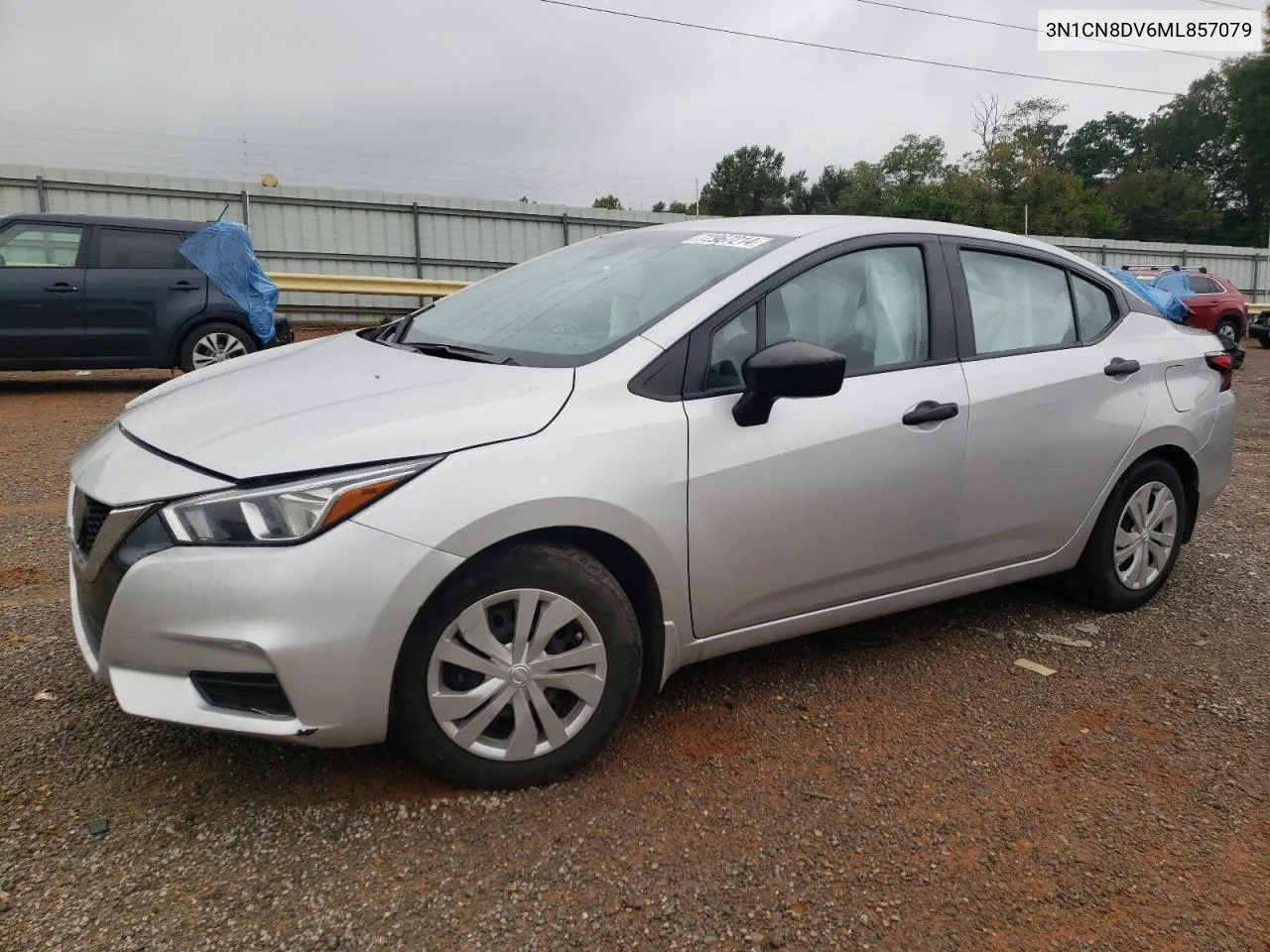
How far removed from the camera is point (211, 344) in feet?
30.4

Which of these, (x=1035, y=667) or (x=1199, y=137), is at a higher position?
(x=1199, y=137)

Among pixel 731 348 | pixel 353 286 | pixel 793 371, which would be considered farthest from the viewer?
pixel 353 286

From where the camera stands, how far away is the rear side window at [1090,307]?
12.7ft

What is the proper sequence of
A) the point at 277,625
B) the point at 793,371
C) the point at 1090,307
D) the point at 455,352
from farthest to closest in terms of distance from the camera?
the point at 1090,307 < the point at 455,352 < the point at 793,371 < the point at 277,625

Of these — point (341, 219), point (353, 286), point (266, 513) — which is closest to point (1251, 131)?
point (341, 219)

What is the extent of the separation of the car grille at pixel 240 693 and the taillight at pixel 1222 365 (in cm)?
388

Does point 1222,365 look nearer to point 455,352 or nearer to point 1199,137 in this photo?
point 455,352

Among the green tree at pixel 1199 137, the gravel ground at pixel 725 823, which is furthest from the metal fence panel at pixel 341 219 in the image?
the green tree at pixel 1199 137

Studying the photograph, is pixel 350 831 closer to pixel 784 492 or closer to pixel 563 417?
pixel 563 417

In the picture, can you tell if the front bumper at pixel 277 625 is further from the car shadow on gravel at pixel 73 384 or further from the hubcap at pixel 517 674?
the car shadow on gravel at pixel 73 384

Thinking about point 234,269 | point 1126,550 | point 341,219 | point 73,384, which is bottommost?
point 1126,550

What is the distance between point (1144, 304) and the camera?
4203 millimetres

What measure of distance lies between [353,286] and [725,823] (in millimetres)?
12276

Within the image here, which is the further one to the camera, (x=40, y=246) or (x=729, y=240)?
(x=40, y=246)
